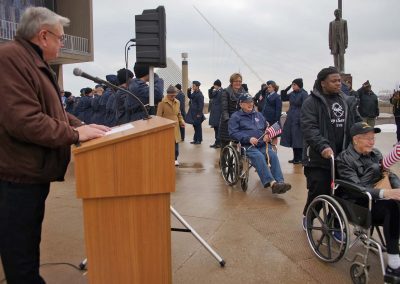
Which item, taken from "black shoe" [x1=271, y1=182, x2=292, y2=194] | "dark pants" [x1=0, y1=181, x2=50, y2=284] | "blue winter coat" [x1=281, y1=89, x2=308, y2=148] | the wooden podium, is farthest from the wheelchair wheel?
"blue winter coat" [x1=281, y1=89, x2=308, y2=148]

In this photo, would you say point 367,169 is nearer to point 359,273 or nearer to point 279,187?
point 359,273

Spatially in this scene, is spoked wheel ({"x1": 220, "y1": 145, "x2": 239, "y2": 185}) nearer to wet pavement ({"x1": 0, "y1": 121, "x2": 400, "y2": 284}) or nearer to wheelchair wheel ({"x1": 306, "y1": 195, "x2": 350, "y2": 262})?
wet pavement ({"x1": 0, "y1": 121, "x2": 400, "y2": 284})

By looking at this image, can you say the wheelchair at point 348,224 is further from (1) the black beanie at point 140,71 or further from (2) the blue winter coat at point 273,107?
(2) the blue winter coat at point 273,107

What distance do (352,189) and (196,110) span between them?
364 inches

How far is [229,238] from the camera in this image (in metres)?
4.24

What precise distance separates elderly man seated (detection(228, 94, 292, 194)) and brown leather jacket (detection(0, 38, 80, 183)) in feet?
12.2

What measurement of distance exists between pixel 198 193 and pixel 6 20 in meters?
20.7

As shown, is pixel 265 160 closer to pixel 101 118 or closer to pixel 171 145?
pixel 171 145

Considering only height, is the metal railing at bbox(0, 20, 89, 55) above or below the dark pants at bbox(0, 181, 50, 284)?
above

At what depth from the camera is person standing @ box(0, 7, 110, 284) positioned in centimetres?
213

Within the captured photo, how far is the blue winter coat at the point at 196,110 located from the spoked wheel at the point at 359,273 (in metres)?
9.24

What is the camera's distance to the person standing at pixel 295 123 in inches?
329

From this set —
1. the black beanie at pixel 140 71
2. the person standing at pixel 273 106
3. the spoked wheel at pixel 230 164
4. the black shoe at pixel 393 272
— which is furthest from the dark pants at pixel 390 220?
the person standing at pixel 273 106

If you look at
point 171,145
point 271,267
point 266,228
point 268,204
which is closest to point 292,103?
point 268,204
